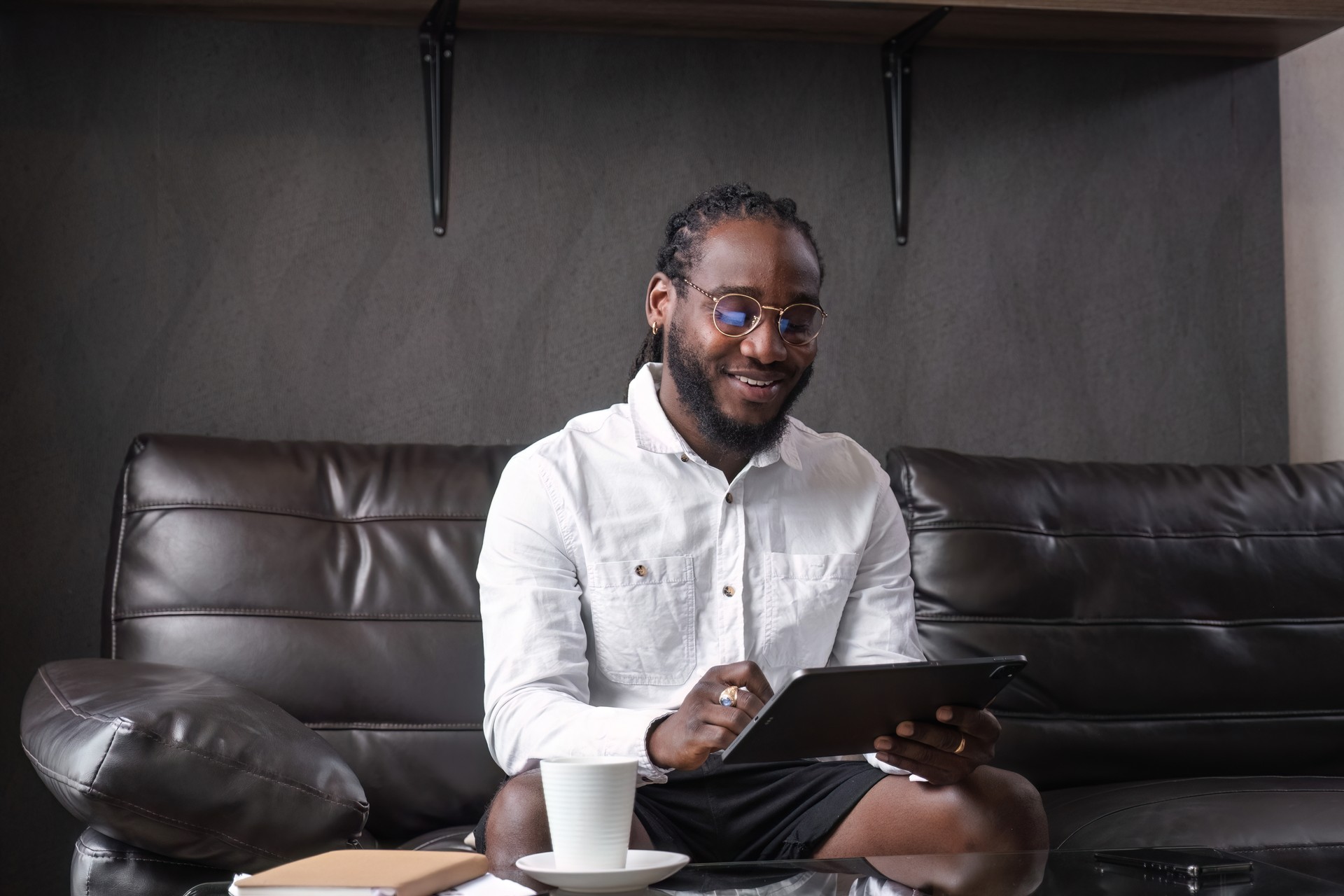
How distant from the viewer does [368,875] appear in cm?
103

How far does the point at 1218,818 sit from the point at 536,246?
1638 millimetres

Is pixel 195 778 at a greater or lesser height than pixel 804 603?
lesser

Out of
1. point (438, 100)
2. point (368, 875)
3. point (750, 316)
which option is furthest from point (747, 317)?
point (438, 100)

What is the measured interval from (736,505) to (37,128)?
5.30 feet

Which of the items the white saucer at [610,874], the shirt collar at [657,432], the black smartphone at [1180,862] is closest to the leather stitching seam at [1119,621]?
the shirt collar at [657,432]

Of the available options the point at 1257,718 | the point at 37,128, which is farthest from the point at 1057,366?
the point at 37,128

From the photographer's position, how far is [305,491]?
2.12m

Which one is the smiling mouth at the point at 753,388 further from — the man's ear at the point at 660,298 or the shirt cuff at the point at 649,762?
the shirt cuff at the point at 649,762

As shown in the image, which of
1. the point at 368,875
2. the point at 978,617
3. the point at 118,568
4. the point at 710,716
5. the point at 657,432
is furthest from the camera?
the point at 978,617

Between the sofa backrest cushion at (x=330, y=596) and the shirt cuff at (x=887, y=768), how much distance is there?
0.65m

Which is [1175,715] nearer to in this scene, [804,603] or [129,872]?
[804,603]

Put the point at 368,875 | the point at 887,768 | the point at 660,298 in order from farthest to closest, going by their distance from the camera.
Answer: the point at 660,298 < the point at 887,768 < the point at 368,875

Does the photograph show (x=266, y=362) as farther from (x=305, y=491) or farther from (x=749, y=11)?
(x=749, y=11)

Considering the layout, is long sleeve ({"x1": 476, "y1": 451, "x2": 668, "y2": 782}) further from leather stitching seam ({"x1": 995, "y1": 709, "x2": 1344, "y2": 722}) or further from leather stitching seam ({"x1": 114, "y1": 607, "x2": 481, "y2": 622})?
leather stitching seam ({"x1": 995, "y1": 709, "x2": 1344, "y2": 722})
